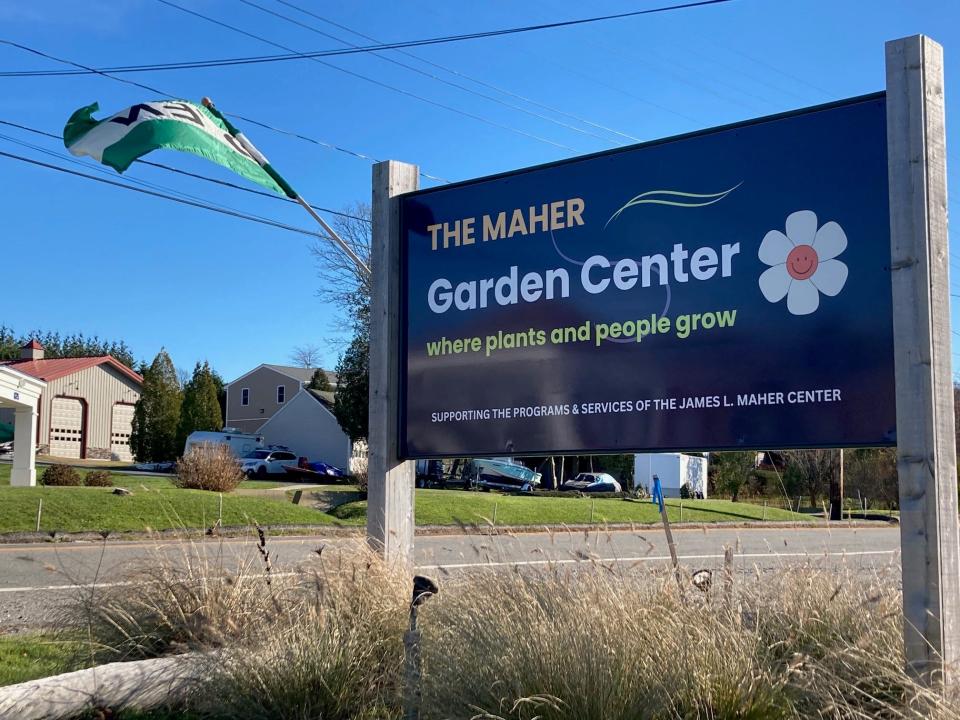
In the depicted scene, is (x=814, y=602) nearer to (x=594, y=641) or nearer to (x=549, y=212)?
(x=594, y=641)

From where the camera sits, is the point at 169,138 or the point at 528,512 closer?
the point at 169,138

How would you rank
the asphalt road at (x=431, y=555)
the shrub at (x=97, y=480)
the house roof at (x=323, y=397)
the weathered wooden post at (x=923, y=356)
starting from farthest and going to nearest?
the house roof at (x=323, y=397) → the shrub at (x=97, y=480) → the asphalt road at (x=431, y=555) → the weathered wooden post at (x=923, y=356)

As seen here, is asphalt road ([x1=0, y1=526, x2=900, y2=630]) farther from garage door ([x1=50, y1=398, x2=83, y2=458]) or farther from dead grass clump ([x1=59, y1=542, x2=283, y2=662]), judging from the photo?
garage door ([x1=50, y1=398, x2=83, y2=458])

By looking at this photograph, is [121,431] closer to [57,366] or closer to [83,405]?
[83,405]

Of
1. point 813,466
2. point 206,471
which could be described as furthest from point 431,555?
point 813,466

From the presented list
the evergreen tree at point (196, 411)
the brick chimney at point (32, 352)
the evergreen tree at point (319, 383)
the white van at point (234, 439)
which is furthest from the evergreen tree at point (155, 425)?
the evergreen tree at point (319, 383)

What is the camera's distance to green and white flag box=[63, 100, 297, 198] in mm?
8398

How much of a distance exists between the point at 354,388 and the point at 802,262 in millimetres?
36673

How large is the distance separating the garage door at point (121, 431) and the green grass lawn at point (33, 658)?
54417mm

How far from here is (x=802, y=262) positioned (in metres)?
5.34

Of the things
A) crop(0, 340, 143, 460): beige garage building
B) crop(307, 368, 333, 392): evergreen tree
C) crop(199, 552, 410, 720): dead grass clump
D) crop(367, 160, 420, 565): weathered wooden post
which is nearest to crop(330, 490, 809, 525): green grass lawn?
crop(367, 160, 420, 565): weathered wooden post

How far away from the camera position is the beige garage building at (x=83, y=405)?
180ft

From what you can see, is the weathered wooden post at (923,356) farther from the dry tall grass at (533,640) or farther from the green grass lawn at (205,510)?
the green grass lawn at (205,510)

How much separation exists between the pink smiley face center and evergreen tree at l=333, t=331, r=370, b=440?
3540 centimetres
